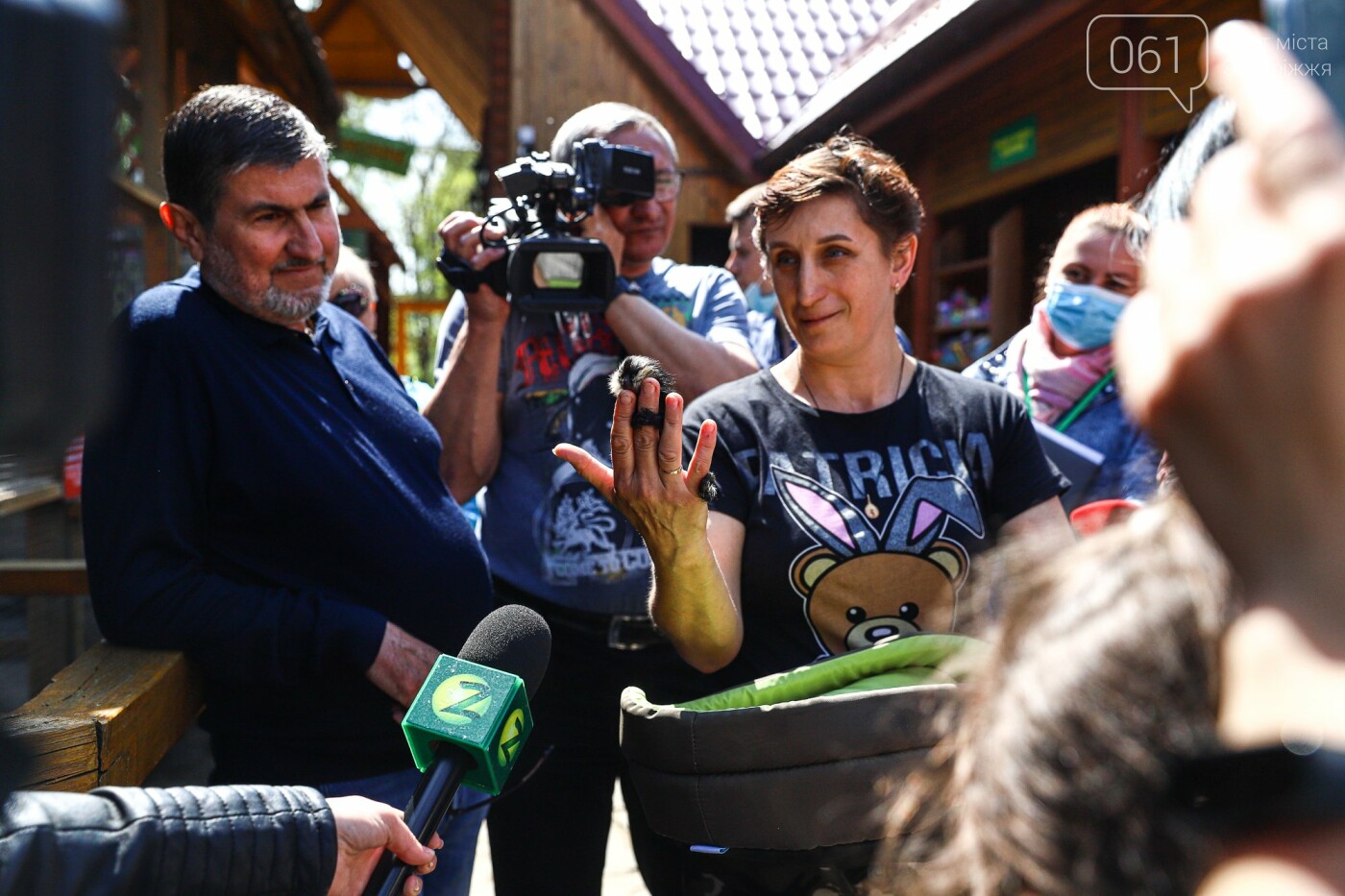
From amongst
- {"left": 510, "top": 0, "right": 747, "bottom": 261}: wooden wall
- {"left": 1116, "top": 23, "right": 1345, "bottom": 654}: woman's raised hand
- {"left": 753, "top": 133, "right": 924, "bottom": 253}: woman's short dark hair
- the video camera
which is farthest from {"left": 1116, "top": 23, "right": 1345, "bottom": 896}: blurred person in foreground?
{"left": 510, "top": 0, "right": 747, "bottom": 261}: wooden wall

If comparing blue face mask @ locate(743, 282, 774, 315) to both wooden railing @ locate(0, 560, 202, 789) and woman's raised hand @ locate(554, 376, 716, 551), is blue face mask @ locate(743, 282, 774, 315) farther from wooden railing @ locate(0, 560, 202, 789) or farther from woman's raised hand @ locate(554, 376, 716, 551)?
wooden railing @ locate(0, 560, 202, 789)

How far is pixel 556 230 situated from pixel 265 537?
1002mm

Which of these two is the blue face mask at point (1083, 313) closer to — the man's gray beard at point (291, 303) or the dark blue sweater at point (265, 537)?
the dark blue sweater at point (265, 537)

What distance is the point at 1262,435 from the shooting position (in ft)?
1.90

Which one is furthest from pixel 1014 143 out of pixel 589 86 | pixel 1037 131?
pixel 589 86

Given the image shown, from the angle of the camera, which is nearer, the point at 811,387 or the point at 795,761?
the point at 795,761

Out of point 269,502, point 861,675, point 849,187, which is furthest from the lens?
point 849,187

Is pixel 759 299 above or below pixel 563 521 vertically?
above

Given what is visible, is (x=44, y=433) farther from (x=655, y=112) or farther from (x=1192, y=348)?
(x=655, y=112)

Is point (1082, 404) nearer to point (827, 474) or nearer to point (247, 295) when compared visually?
point (827, 474)

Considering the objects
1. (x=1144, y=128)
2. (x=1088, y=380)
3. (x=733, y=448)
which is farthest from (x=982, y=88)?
(x=733, y=448)

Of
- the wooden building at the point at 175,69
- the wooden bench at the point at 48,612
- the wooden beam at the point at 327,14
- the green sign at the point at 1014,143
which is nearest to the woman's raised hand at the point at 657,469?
the wooden bench at the point at 48,612

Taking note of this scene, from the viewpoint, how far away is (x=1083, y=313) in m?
2.83

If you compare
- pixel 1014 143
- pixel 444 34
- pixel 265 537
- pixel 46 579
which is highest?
pixel 444 34
